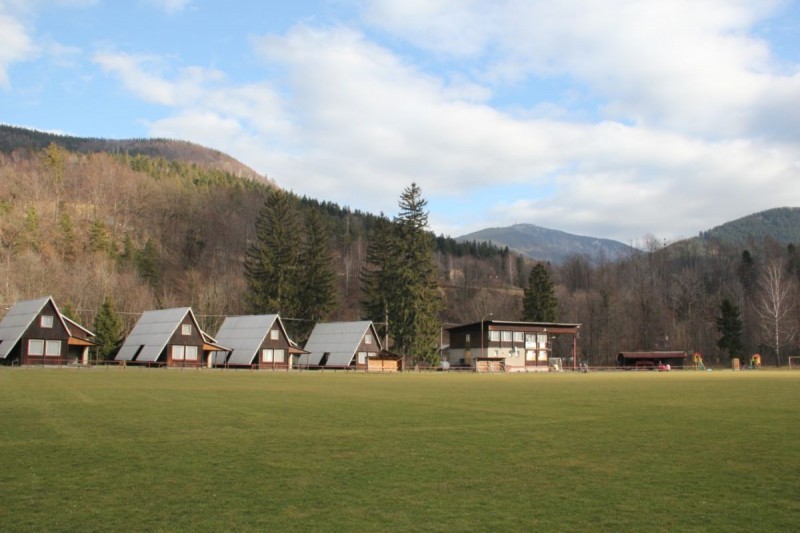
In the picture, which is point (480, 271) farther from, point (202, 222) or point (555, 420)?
point (555, 420)

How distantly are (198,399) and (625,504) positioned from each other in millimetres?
20266

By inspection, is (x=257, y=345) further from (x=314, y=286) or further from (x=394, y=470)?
(x=394, y=470)

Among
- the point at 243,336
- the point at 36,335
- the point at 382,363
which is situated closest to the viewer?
the point at 36,335

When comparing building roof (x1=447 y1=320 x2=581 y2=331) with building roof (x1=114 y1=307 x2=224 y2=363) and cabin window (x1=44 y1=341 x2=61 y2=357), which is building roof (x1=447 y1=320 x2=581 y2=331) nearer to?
building roof (x1=114 y1=307 x2=224 y2=363)

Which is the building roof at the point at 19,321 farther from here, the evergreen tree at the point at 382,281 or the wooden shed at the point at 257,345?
the evergreen tree at the point at 382,281

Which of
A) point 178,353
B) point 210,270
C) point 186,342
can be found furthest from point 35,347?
point 210,270

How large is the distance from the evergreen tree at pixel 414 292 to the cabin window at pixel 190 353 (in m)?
25.2

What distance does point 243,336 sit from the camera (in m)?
82.2

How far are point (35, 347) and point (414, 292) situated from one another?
43.9 m

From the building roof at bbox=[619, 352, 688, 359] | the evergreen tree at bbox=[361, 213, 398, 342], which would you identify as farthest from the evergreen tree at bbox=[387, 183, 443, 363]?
the building roof at bbox=[619, 352, 688, 359]

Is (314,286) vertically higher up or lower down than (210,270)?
lower down

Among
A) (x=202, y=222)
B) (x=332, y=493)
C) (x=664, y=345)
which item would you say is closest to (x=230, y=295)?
(x=202, y=222)

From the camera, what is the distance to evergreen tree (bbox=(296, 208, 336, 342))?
317ft

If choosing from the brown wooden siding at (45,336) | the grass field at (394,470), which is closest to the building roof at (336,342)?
the brown wooden siding at (45,336)
